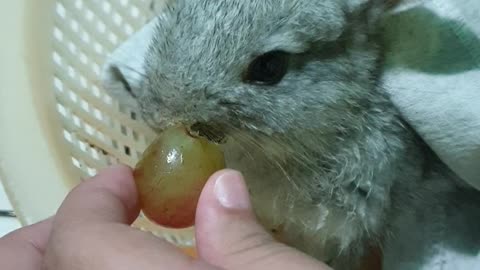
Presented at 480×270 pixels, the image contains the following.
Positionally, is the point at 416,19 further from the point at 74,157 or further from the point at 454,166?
the point at 74,157

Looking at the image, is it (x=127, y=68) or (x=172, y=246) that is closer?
(x=172, y=246)

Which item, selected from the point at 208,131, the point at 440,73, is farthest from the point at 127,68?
the point at 440,73

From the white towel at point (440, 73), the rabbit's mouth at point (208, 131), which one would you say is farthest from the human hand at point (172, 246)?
the white towel at point (440, 73)

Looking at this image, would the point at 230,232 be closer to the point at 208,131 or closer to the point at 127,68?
the point at 208,131

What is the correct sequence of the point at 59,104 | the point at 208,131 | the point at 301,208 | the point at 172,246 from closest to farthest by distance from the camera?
the point at 172,246
the point at 208,131
the point at 301,208
the point at 59,104

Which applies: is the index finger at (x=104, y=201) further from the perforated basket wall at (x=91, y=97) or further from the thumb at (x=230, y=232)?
the perforated basket wall at (x=91, y=97)

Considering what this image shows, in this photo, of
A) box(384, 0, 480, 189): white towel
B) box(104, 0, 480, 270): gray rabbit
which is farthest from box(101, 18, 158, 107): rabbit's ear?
box(384, 0, 480, 189): white towel
